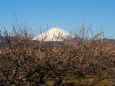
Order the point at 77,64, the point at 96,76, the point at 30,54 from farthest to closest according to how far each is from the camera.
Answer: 1. the point at 96,76
2. the point at 77,64
3. the point at 30,54

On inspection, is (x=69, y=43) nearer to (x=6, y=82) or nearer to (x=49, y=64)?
(x=49, y=64)

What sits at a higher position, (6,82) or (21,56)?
(21,56)

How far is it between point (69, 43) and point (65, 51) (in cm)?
266

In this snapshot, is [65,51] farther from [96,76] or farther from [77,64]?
[96,76]

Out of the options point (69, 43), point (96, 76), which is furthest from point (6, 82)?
point (96, 76)

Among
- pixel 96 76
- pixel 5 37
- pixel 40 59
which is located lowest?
pixel 96 76

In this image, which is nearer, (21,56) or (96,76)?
(21,56)

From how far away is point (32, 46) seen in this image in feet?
60.4

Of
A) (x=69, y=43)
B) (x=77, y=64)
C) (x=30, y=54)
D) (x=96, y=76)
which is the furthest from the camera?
(x=96, y=76)

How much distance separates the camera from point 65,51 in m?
20.5

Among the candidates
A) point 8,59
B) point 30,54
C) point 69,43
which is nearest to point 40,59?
point 30,54

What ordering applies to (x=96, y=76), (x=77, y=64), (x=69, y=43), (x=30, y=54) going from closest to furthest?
(x=30, y=54)
(x=77, y=64)
(x=69, y=43)
(x=96, y=76)

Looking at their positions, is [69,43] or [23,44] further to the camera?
[69,43]

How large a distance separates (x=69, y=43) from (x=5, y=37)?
20.1 ft
